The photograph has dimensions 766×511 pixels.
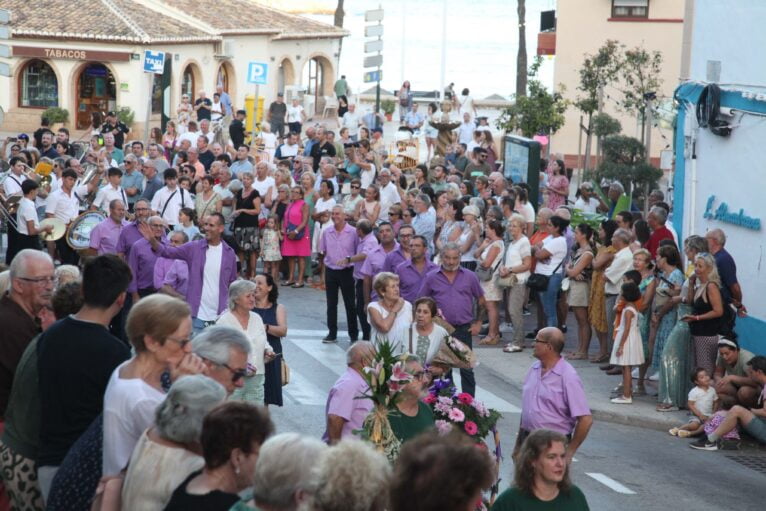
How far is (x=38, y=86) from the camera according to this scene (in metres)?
49.8

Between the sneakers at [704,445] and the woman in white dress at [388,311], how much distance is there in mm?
3328

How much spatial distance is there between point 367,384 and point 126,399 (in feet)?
9.18

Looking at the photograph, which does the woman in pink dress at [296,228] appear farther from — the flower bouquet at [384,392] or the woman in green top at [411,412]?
the flower bouquet at [384,392]

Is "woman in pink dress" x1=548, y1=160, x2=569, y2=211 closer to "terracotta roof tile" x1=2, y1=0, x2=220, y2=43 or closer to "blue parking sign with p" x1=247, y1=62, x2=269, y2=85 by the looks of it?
"blue parking sign with p" x1=247, y1=62, x2=269, y2=85

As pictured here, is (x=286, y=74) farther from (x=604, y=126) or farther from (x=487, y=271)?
(x=487, y=271)

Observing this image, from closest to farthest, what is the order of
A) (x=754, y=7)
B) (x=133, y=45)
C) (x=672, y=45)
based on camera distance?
(x=754, y=7)
(x=672, y=45)
(x=133, y=45)

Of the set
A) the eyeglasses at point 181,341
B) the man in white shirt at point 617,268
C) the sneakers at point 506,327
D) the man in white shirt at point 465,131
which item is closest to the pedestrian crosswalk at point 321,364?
the man in white shirt at point 617,268

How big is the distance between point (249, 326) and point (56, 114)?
125 ft

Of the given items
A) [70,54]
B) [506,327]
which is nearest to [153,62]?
[506,327]

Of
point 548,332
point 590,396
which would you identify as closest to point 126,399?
point 548,332

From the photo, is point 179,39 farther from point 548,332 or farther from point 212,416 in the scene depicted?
point 212,416

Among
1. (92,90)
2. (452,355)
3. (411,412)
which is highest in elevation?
(92,90)

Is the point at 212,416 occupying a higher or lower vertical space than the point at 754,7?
lower

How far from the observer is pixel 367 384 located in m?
8.81
